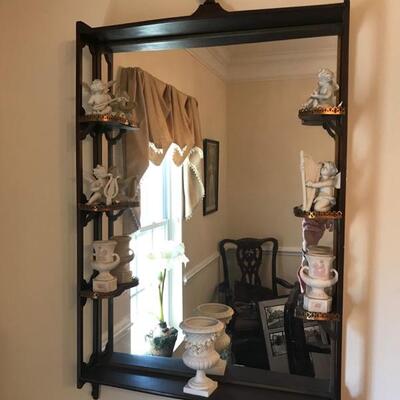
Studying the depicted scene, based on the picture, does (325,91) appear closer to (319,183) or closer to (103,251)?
(319,183)

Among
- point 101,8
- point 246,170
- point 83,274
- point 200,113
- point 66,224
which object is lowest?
point 83,274

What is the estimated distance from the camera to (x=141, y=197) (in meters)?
1.44

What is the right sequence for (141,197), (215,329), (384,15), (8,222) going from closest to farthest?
(384,15) → (215,329) → (8,222) → (141,197)

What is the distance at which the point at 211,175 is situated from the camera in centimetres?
144

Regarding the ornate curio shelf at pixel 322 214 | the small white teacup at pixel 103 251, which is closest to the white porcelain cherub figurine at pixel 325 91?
the ornate curio shelf at pixel 322 214

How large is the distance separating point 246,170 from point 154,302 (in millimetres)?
579

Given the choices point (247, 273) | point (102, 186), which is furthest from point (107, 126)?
point (247, 273)

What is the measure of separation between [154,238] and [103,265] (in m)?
0.23

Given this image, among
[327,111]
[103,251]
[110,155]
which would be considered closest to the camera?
[327,111]

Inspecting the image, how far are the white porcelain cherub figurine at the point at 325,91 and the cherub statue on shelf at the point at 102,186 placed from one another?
2.16 feet

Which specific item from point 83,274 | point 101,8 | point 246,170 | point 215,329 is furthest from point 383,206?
point 101,8

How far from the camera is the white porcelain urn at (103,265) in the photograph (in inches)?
51.5

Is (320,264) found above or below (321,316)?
above

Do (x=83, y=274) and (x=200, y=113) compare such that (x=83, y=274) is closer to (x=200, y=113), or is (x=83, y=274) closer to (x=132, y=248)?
(x=132, y=248)
